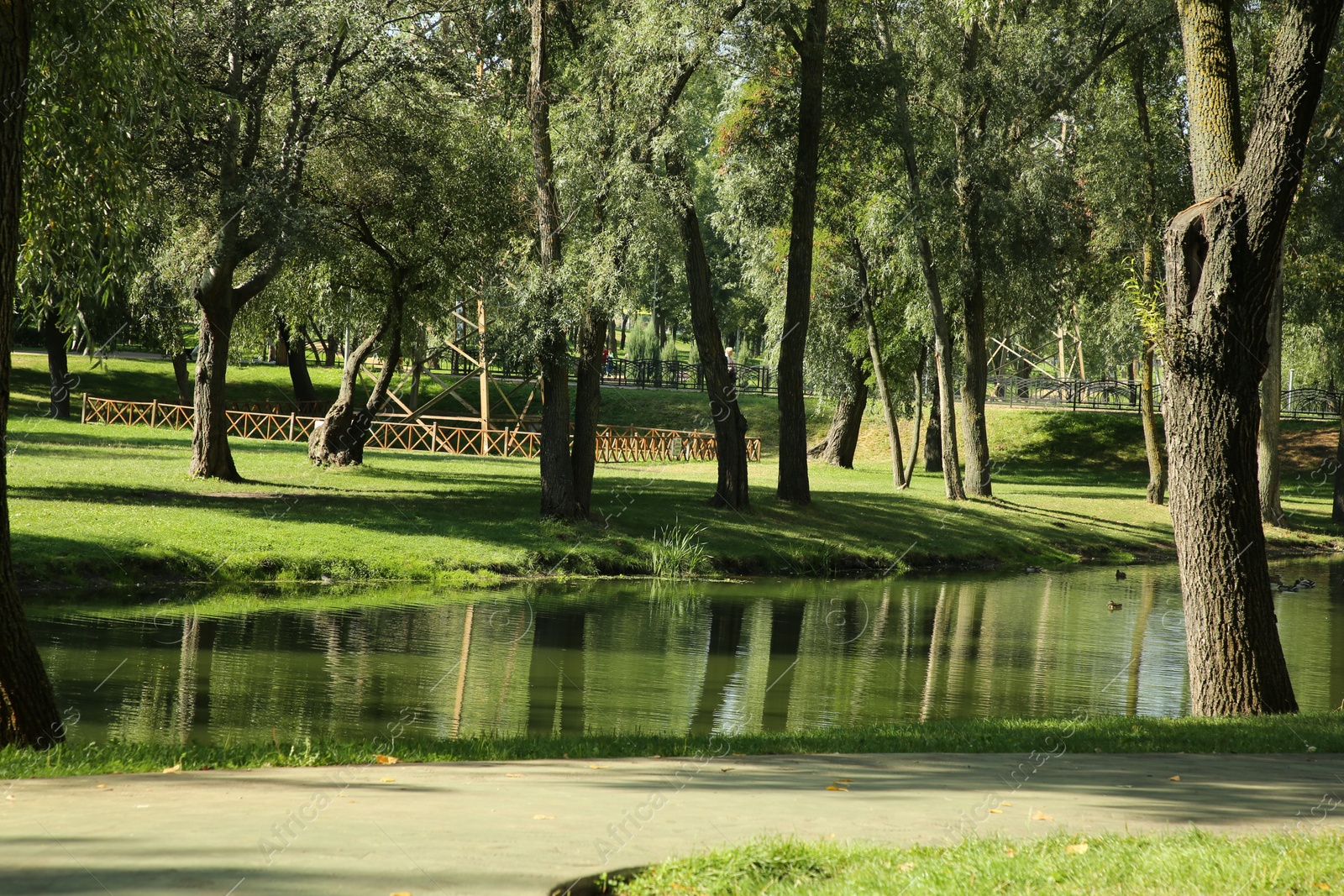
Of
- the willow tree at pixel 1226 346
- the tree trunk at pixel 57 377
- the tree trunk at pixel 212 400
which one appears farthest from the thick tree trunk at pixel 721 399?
the tree trunk at pixel 57 377

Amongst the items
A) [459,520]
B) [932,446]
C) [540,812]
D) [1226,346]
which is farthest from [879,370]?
[540,812]

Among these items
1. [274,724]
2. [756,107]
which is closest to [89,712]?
[274,724]

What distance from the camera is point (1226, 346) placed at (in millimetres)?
10148

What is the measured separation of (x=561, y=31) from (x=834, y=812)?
67.1 ft

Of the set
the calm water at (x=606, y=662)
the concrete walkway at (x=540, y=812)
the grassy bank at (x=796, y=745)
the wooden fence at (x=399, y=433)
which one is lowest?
the calm water at (x=606, y=662)

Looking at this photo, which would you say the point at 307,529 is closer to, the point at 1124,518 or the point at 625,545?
the point at 625,545

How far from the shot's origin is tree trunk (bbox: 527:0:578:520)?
819 inches

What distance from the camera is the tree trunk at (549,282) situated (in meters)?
20.8

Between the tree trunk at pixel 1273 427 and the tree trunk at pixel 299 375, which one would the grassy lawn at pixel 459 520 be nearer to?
the tree trunk at pixel 1273 427

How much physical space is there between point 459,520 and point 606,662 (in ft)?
28.4

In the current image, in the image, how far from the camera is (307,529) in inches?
757

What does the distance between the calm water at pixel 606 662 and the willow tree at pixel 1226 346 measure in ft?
6.68

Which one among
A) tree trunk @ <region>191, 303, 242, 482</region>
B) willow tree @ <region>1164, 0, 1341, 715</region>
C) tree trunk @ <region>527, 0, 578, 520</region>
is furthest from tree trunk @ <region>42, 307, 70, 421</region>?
willow tree @ <region>1164, 0, 1341, 715</region>

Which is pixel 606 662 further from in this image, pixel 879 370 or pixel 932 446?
pixel 932 446
